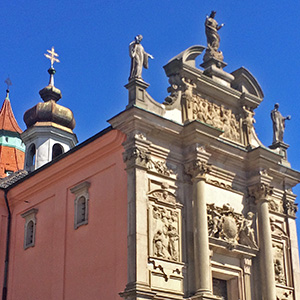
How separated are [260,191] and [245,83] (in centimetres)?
420

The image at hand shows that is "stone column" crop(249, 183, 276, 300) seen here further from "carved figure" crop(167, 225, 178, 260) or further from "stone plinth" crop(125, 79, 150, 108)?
"stone plinth" crop(125, 79, 150, 108)

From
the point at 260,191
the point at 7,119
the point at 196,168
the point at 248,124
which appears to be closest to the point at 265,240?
the point at 260,191

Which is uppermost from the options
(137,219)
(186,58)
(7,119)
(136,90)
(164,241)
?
(7,119)

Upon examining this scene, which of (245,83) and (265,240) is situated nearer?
(265,240)

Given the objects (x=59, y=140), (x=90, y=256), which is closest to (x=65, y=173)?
(x=90, y=256)

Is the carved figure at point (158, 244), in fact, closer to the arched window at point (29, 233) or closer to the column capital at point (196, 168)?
the column capital at point (196, 168)

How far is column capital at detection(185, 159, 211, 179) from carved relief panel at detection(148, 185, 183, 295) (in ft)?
3.14

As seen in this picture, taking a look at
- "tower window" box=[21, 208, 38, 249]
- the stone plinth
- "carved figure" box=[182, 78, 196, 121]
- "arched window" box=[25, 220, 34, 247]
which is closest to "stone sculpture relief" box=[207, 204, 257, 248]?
"carved figure" box=[182, 78, 196, 121]

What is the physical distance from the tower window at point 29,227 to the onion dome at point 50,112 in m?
9.56

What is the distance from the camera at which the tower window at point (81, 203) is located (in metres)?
21.2

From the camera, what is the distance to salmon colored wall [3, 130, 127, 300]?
19.7 m

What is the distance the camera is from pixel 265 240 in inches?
867

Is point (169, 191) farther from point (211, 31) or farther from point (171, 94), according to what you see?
point (211, 31)

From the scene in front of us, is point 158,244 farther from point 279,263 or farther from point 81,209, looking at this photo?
point 279,263
